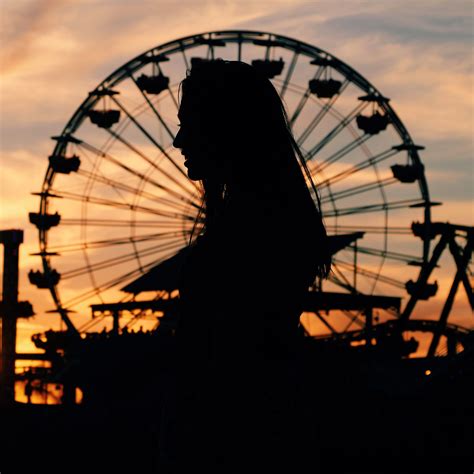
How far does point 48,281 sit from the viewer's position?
142 feet

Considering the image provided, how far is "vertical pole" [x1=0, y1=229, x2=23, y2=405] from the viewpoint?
14.2 metres

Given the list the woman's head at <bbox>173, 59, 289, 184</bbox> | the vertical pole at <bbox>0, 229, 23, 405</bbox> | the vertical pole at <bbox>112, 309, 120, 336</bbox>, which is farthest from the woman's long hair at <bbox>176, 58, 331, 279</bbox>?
the vertical pole at <bbox>112, 309, 120, 336</bbox>

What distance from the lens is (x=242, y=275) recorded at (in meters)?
2.28

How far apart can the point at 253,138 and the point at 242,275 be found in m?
0.26

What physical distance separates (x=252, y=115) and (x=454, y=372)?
277 centimetres

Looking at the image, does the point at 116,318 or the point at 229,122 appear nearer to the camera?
the point at 229,122

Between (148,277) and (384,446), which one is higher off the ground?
(148,277)

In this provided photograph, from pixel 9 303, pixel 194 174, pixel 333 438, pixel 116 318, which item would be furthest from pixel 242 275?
pixel 116 318

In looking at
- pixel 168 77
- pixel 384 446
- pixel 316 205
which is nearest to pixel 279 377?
pixel 316 205

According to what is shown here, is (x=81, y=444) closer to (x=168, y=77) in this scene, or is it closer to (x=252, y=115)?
(x=252, y=115)

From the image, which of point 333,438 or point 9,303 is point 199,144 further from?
point 9,303

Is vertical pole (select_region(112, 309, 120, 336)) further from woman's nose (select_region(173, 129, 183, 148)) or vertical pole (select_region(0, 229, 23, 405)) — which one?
woman's nose (select_region(173, 129, 183, 148))

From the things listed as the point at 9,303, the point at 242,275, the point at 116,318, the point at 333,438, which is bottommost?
the point at 242,275

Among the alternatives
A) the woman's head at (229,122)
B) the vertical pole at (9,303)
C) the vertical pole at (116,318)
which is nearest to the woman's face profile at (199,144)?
the woman's head at (229,122)
